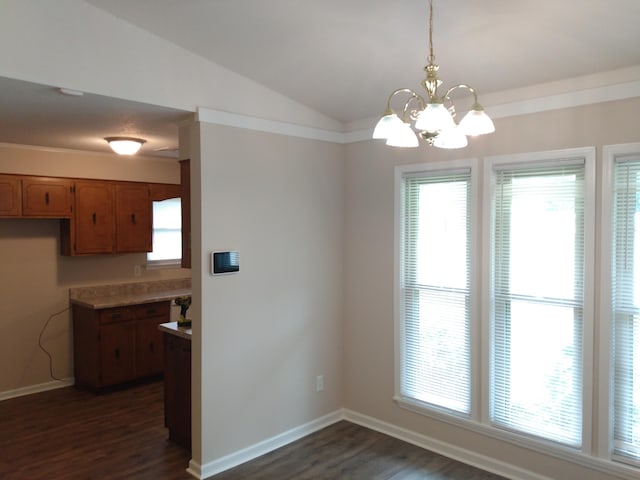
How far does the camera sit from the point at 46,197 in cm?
489

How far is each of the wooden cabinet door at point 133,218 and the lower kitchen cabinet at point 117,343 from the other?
28.3 inches

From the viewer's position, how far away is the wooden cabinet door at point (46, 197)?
477 cm

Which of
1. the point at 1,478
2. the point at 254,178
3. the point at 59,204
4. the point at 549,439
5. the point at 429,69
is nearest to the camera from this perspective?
the point at 429,69

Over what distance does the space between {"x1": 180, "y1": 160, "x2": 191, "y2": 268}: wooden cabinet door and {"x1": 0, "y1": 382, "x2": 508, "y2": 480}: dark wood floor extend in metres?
1.46

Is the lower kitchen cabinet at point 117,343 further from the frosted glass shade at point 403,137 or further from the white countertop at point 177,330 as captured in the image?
the frosted glass shade at point 403,137

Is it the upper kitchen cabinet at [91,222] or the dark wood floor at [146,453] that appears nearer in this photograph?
the dark wood floor at [146,453]

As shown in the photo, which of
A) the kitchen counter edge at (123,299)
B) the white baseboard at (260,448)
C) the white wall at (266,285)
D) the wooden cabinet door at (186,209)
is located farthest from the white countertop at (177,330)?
the kitchen counter edge at (123,299)

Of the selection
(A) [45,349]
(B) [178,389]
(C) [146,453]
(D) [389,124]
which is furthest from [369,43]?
(A) [45,349]

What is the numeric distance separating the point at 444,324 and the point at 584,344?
0.98 metres

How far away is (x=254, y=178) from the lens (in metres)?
3.67

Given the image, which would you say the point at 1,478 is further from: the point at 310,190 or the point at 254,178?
the point at 310,190

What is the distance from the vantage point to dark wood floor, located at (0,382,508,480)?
342 centimetres

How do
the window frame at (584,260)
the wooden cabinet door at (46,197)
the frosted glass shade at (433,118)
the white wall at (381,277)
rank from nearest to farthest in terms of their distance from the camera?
the frosted glass shade at (433,118) → the window frame at (584,260) → the white wall at (381,277) → the wooden cabinet door at (46,197)

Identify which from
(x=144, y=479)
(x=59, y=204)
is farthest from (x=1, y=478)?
(x=59, y=204)
